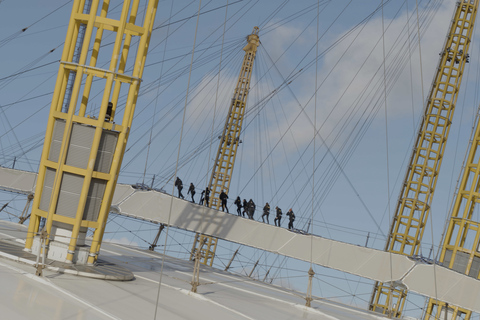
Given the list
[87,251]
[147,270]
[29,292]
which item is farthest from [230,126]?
[29,292]

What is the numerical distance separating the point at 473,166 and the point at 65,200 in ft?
105

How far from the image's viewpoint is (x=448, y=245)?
142ft

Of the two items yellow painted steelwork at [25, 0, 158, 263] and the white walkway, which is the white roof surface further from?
the white walkway

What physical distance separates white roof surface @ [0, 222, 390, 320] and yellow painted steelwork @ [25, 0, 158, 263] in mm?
1964

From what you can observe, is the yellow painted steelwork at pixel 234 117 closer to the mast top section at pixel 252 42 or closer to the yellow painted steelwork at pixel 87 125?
the mast top section at pixel 252 42

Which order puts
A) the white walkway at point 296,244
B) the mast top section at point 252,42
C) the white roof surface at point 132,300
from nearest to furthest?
the white roof surface at point 132,300, the white walkway at point 296,244, the mast top section at point 252,42

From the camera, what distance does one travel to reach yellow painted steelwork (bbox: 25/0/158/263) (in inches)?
747

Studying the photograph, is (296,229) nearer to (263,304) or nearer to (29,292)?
(263,304)

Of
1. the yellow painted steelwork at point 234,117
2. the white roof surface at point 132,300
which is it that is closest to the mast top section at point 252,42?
the yellow painted steelwork at point 234,117

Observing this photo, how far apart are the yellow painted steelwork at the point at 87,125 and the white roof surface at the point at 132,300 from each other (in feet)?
6.44

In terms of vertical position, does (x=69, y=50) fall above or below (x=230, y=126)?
above

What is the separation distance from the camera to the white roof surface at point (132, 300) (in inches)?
553

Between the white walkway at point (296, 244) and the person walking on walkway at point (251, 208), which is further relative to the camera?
the person walking on walkway at point (251, 208)

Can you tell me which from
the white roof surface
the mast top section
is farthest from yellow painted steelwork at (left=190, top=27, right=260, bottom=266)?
the white roof surface
